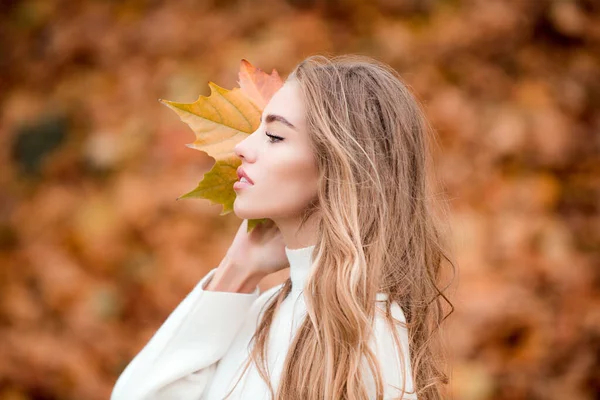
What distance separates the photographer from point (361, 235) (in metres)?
1.26

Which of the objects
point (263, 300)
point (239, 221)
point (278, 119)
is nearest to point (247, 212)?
point (278, 119)

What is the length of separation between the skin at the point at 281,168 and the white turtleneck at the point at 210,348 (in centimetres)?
9

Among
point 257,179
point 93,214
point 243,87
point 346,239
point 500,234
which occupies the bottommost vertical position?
point 500,234

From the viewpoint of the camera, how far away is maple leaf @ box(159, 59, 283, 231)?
1.38m

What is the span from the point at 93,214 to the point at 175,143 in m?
0.45

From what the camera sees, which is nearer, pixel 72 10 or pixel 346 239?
pixel 346 239

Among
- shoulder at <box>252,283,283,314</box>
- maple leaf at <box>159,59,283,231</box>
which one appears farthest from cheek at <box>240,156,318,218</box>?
shoulder at <box>252,283,283,314</box>

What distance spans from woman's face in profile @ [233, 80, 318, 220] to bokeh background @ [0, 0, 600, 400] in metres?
1.62

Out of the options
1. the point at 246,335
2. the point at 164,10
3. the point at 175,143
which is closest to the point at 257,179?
the point at 246,335

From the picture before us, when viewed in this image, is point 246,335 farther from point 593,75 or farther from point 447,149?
point 593,75

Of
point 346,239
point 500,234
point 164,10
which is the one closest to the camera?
point 346,239

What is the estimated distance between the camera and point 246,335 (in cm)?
144

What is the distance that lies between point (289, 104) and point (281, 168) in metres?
0.12

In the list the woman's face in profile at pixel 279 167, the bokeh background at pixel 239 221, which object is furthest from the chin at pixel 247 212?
the bokeh background at pixel 239 221
